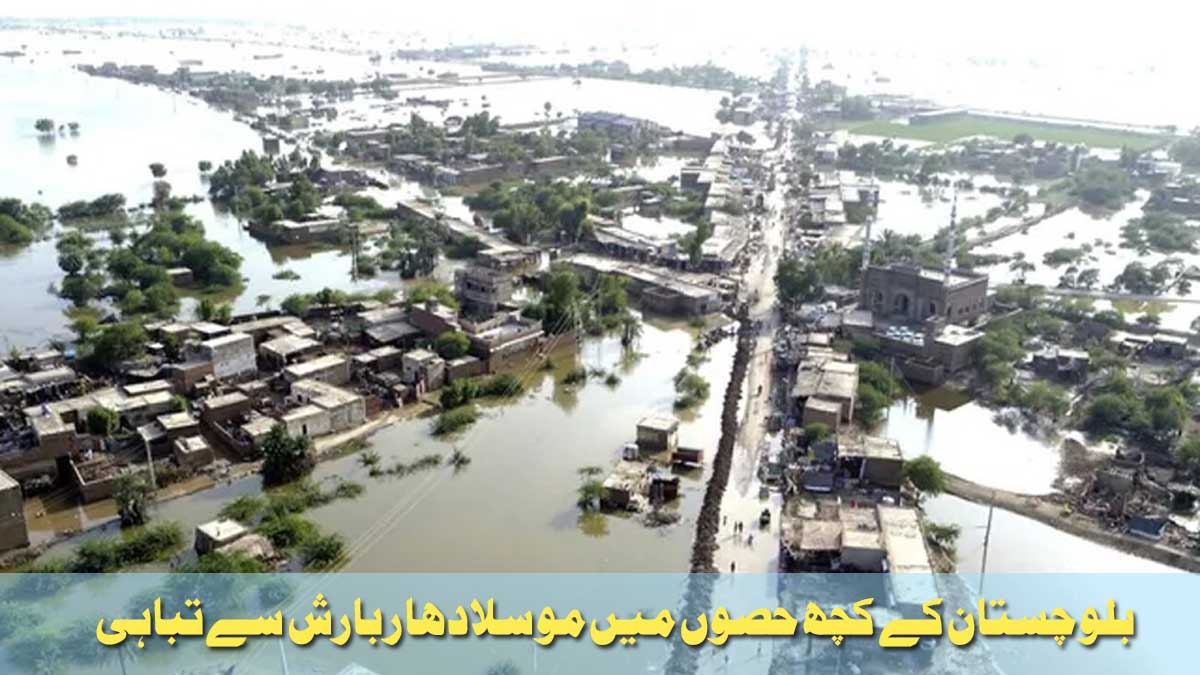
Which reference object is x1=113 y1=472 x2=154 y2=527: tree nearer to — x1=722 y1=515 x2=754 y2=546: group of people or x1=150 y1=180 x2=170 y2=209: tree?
x1=722 y1=515 x2=754 y2=546: group of people

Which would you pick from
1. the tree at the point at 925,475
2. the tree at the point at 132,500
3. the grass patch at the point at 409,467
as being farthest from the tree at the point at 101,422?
the tree at the point at 925,475

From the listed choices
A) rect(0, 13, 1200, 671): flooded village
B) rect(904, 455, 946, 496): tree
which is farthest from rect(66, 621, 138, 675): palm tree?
rect(904, 455, 946, 496): tree

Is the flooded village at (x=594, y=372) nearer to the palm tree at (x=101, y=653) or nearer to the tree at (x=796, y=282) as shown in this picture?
the tree at (x=796, y=282)

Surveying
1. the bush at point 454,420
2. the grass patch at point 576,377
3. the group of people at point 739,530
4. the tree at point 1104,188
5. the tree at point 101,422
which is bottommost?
the group of people at point 739,530

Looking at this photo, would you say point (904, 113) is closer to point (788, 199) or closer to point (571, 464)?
point (788, 199)

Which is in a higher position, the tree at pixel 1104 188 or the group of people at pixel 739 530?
the tree at pixel 1104 188

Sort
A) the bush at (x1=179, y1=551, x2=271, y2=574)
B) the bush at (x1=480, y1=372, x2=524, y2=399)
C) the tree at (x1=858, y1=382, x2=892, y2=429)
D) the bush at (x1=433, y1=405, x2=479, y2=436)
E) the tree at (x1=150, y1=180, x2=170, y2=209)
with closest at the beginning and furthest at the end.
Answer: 1. the bush at (x1=179, y1=551, x2=271, y2=574)
2. the bush at (x1=433, y1=405, x2=479, y2=436)
3. the tree at (x1=858, y1=382, x2=892, y2=429)
4. the bush at (x1=480, y1=372, x2=524, y2=399)
5. the tree at (x1=150, y1=180, x2=170, y2=209)

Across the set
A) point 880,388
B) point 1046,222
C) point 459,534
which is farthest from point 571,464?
point 1046,222
